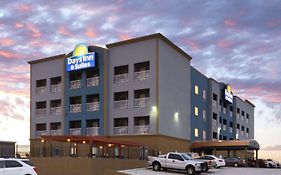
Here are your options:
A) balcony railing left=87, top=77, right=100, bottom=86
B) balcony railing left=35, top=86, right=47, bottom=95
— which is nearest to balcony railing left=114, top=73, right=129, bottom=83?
balcony railing left=87, top=77, right=100, bottom=86

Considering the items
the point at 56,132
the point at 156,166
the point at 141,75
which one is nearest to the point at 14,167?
the point at 156,166

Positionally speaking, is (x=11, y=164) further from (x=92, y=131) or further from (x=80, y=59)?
(x=80, y=59)

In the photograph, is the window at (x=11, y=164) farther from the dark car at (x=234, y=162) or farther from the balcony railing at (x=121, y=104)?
the dark car at (x=234, y=162)

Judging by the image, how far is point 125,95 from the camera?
189ft

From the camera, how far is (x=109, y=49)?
191ft

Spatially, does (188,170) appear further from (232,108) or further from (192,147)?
(232,108)

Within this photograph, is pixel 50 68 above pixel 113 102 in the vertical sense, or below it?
above

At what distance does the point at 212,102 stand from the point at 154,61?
23339mm

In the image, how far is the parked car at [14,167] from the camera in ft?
88.0

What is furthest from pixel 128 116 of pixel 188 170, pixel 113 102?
pixel 188 170

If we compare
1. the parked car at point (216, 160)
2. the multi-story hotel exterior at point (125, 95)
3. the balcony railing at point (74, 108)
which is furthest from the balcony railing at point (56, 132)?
the parked car at point (216, 160)

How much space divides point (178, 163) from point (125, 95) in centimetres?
1960

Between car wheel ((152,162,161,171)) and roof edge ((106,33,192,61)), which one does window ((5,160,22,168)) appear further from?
roof edge ((106,33,192,61))

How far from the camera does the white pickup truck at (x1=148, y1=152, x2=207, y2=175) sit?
38.9 m
